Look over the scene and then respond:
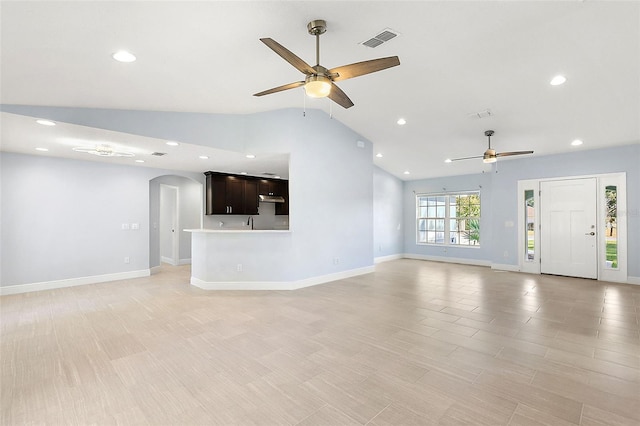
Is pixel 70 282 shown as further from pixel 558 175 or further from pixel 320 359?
pixel 558 175

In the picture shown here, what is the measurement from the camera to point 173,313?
13.2ft

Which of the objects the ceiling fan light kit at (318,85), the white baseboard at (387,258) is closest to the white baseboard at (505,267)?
the white baseboard at (387,258)

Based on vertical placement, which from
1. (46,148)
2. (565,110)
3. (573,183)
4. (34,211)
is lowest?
(34,211)

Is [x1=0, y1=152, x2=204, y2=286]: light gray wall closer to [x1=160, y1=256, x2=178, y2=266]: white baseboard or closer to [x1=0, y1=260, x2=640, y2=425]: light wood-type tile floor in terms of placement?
[x1=0, y1=260, x2=640, y2=425]: light wood-type tile floor

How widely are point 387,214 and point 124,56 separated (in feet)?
25.3

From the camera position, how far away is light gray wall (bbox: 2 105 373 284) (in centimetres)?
476

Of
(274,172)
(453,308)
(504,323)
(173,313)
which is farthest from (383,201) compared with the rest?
(173,313)

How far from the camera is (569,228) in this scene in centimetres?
658

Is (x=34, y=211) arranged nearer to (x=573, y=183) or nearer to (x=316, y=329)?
(x=316, y=329)

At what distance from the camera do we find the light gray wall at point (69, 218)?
5.19 metres

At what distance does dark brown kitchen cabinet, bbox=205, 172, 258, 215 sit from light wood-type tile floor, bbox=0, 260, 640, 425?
315 centimetres

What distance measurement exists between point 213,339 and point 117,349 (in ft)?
2.93

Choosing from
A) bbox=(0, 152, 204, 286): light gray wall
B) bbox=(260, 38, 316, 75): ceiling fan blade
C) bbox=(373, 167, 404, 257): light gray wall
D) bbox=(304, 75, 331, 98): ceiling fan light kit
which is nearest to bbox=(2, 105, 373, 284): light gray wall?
bbox=(0, 152, 204, 286): light gray wall

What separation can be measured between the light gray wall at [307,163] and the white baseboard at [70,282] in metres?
0.17
